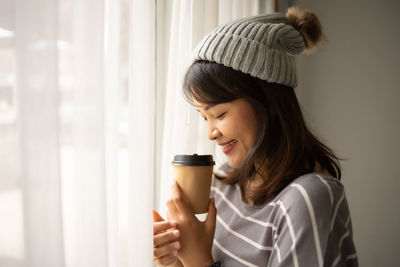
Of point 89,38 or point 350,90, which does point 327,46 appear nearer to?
point 350,90

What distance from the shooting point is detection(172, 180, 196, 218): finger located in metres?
0.81

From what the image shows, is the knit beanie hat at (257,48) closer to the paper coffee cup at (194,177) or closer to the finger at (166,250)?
the paper coffee cup at (194,177)

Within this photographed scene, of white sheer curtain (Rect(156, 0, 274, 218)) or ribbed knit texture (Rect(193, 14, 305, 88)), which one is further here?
white sheer curtain (Rect(156, 0, 274, 218))

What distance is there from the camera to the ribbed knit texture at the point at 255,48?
831mm

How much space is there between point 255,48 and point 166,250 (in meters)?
0.59

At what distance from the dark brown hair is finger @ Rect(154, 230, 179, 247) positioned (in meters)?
0.25

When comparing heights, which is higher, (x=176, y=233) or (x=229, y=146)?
(x=229, y=146)

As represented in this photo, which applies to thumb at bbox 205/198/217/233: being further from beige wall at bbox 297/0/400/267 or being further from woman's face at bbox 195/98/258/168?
beige wall at bbox 297/0/400/267

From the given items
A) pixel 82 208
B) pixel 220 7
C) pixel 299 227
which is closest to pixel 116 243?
pixel 82 208

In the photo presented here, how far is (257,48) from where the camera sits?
838 mm

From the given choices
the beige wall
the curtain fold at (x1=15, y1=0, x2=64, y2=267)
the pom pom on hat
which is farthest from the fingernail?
the beige wall

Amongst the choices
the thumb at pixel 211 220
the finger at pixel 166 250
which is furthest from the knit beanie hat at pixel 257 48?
the finger at pixel 166 250

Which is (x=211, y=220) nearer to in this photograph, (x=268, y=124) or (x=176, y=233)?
(x=176, y=233)

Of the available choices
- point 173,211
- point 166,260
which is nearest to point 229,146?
point 173,211
